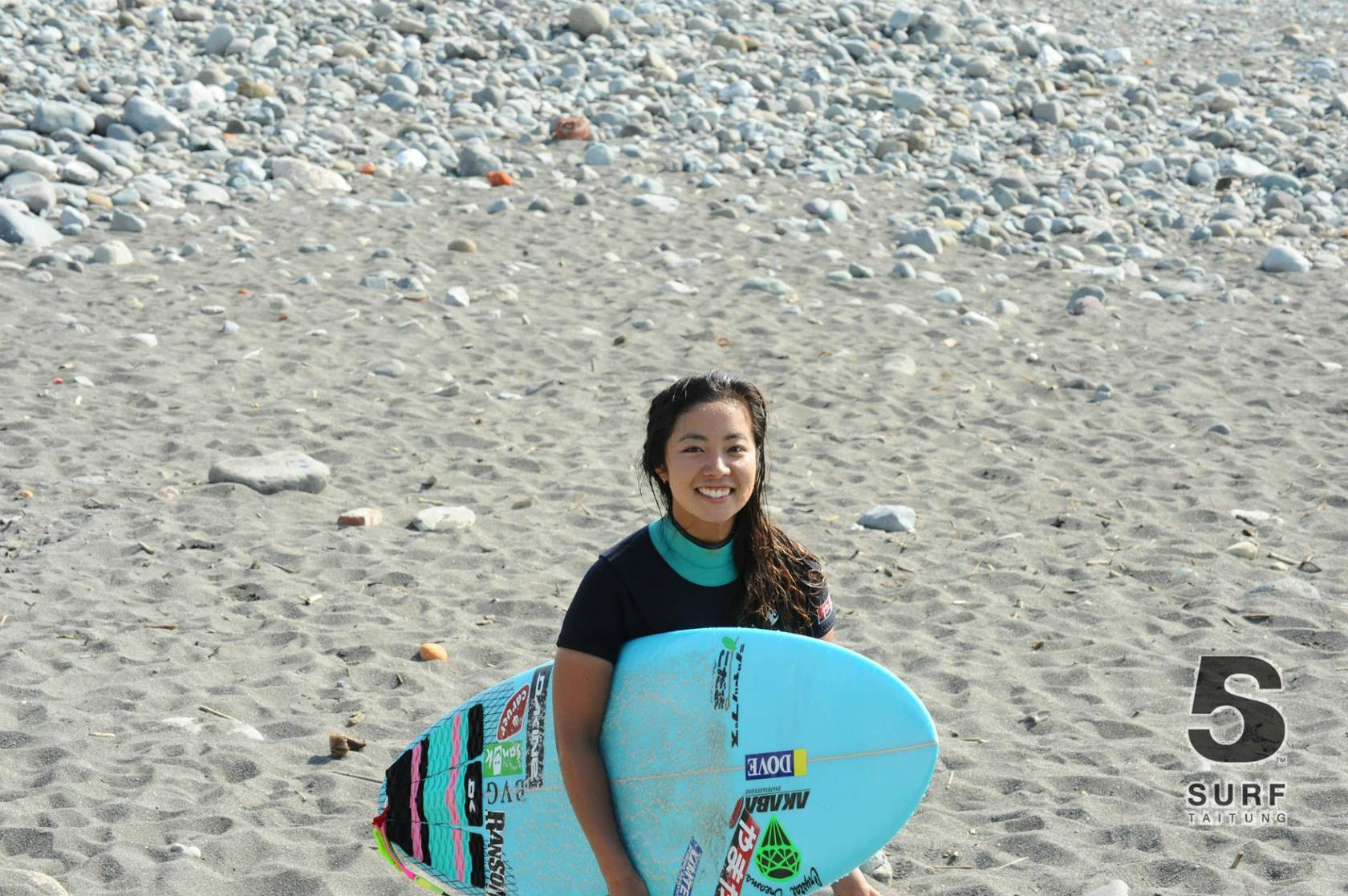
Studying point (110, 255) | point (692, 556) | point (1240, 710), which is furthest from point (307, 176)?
point (692, 556)

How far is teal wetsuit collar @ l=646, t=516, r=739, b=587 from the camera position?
2.59 meters

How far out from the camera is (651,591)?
2.56m

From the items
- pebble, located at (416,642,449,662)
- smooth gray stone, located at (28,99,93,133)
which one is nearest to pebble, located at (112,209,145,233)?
smooth gray stone, located at (28,99,93,133)

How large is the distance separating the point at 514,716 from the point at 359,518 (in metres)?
2.91

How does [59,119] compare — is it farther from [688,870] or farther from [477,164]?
[688,870]

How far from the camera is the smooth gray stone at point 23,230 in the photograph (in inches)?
344

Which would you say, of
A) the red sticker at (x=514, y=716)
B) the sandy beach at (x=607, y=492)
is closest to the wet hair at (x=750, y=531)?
the red sticker at (x=514, y=716)

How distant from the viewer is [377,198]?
33.2ft

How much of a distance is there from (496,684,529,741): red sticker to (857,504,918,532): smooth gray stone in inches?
124

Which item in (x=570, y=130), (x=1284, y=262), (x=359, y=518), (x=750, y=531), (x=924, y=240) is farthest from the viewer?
(x=570, y=130)

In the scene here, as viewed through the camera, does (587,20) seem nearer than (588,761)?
No

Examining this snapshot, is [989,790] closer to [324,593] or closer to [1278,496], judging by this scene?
[324,593]

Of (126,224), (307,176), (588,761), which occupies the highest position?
(307,176)

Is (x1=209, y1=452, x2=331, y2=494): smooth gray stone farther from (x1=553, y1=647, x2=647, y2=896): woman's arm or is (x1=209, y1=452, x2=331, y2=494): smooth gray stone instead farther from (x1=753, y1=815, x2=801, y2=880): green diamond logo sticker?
(x1=753, y1=815, x2=801, y2=880): green diamond logo sticker
